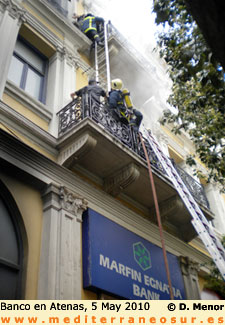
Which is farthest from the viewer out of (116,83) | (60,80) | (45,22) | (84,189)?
(45,22)

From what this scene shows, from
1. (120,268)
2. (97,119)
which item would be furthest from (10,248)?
(97,119)

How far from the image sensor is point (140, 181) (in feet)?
29.3

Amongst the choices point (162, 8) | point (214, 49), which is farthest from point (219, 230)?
point (214, 49)

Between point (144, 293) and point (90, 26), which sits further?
point (90, 26)

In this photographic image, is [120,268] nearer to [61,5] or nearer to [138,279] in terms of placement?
[138,279]

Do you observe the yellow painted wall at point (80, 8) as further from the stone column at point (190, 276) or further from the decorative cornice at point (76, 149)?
the stone column at point (190, 276)

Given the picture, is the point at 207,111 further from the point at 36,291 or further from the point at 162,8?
the point at 36,291

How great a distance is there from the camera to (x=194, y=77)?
20.2 feet

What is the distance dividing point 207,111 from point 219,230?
6.81m

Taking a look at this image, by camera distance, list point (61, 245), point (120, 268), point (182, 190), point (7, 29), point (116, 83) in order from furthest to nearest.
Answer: point (116, 83) → point (7, 29) → point (182, 190) → point (120, 268) → point (61, 245)

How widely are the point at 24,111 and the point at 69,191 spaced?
2.11 metres

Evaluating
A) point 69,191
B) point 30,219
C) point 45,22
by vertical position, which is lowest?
point 30,219

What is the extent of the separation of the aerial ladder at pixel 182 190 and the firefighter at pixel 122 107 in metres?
0.35

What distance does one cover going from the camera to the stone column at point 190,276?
940cm
